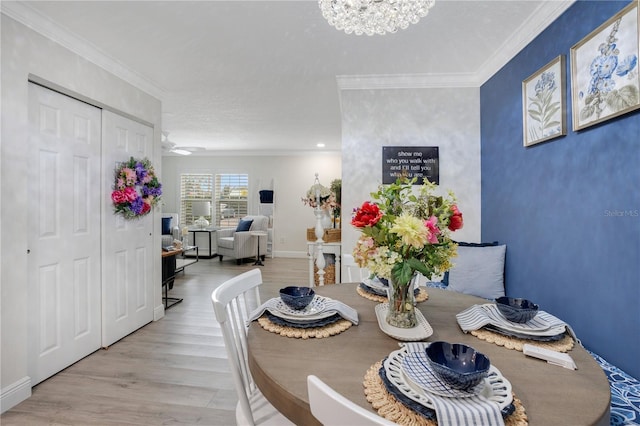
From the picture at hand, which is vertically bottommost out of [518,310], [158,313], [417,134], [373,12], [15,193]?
[158,313]

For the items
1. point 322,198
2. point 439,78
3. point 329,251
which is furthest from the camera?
point 322,198

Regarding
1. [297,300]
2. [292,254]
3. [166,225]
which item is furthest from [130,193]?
[292,254]

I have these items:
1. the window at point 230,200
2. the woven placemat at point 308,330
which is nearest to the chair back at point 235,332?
the woven placemat at point 308,330

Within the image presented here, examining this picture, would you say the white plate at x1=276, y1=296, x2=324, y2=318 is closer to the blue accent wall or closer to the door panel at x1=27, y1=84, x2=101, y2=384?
the blue accent wall

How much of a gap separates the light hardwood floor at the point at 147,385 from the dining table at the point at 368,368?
1.16 meters

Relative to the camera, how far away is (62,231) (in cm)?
231

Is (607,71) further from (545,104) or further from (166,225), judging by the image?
(166,225)

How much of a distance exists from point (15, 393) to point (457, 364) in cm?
261

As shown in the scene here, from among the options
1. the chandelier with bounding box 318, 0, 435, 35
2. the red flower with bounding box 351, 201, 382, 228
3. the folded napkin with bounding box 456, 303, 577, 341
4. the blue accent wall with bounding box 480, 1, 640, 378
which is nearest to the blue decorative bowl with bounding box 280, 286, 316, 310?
the red flower with bounding box 351, 201, 382, 228

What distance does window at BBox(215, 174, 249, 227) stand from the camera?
7559 millimetres

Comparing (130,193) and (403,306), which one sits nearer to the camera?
(403,306)

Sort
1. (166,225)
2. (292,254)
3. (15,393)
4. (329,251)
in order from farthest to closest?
1. (292,254)
2. (166,225)
3. (329,251)
4. (15,393)

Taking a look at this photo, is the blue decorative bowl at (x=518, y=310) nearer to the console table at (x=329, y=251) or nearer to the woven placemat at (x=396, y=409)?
the woven placemat at (x=396, y=409)

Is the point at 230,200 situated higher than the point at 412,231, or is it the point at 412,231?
the point at 230,200
